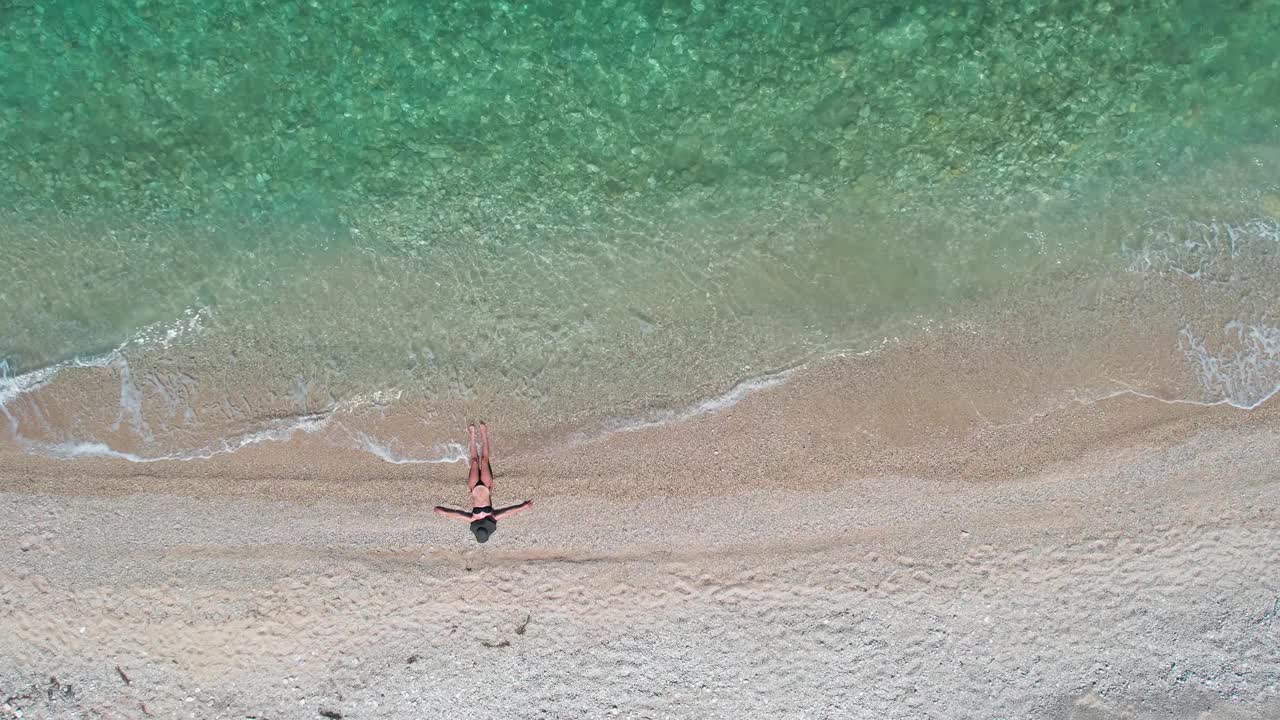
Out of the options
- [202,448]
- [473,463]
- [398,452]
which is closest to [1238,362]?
[473,463]

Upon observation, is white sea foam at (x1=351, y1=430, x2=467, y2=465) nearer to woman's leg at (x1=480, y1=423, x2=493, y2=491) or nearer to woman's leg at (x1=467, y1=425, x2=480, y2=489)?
woman's leg at (x1=467, y1=425, x2=480, y2=489)

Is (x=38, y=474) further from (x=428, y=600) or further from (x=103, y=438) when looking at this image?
(x=428, y=600)

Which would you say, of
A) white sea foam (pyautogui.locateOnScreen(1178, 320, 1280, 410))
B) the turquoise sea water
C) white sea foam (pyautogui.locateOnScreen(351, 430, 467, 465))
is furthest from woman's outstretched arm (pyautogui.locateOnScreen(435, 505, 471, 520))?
white sea foam (pyautogui.locateOnScreen(1178, 320, 1280, 410))

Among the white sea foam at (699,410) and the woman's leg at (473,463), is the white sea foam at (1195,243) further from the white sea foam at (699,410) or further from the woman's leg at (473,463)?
the woman's leg at (473,463)

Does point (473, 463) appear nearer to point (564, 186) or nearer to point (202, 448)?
point (202, 448)

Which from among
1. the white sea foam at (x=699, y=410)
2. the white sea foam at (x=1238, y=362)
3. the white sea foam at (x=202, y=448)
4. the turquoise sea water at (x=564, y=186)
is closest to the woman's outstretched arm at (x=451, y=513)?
the turquoise sea water at (x=564, y=186)

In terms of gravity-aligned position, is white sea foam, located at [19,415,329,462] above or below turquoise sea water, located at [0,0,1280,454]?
below
